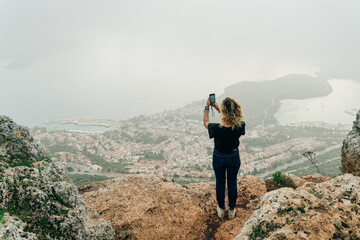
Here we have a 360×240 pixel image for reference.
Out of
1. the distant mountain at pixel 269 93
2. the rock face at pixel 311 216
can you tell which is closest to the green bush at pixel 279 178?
the rock face at pixel 311 216

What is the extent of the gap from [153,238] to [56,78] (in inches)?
6727

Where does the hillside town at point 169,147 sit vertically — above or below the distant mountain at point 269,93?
below

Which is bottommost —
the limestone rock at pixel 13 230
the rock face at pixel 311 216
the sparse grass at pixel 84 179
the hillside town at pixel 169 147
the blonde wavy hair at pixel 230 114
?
the hillside town at pixel 169 147

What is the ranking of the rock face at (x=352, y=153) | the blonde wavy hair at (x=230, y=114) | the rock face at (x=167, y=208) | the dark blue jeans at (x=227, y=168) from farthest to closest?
the rock face at (x=167, y=208) → the rock face at (x=352, y=153) → the dark blue jeans at (x=227, y=168) → the blonde wavy hair at (x=230, y=114)

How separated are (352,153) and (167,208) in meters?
3.34

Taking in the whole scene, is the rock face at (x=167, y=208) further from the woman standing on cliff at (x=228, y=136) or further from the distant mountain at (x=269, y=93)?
the distant mountain at (x=269, y=93)

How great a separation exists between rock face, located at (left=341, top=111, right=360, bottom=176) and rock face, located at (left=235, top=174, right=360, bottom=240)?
3.16 ft

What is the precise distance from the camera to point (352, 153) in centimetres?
344

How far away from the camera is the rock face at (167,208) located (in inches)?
139

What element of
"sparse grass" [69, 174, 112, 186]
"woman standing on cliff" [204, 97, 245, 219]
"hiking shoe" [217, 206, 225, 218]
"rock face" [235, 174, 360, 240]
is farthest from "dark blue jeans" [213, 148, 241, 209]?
"sparse grass" [69, 174, 112, 186]

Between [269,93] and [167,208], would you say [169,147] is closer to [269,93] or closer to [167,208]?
[167,208]

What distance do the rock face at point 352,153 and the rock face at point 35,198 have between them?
396 centimetres

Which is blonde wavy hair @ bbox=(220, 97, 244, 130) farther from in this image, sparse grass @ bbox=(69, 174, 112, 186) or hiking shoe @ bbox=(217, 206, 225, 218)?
sparse grass @ bbox=(69, 174, 112, 186)

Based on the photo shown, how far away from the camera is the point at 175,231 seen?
3.61 meters
